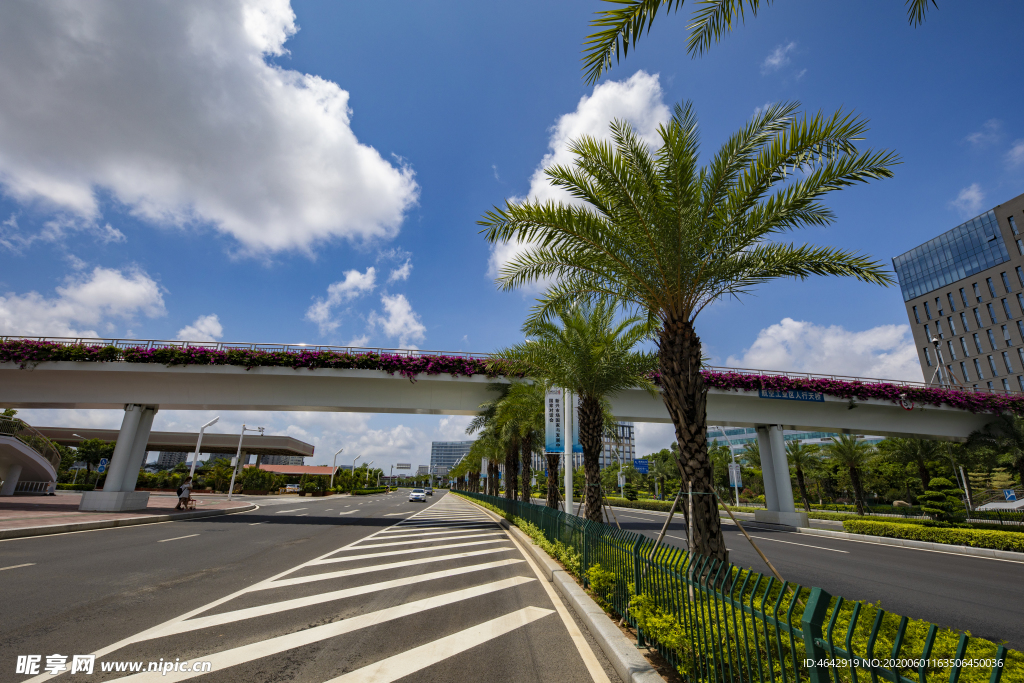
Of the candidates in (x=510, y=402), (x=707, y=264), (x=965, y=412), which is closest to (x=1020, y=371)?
(x=965, y=412)

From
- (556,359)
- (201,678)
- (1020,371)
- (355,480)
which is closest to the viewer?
(201,678)

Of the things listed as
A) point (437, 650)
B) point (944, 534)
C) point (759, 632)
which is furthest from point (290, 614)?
point (944, 534)

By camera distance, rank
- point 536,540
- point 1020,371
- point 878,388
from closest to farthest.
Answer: point 536,540
point 878,388
point 1020,371

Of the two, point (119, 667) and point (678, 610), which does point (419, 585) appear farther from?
point (678, 610)

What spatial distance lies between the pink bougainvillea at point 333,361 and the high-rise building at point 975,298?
5202 cm

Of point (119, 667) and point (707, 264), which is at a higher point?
point (707, 264)

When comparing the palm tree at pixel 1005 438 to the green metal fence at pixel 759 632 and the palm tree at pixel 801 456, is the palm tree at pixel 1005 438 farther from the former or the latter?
the green metal fence at pixel 759 632

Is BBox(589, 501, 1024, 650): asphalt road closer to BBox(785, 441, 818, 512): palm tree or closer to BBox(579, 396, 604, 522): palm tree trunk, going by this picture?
BBox(579, 396, 604, 522): palm tree trunk

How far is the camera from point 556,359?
14.7 m

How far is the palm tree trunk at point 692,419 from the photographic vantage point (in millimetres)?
→ 6914

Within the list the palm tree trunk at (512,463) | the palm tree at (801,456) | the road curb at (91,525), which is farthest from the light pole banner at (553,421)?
the palm tree at (801,456)

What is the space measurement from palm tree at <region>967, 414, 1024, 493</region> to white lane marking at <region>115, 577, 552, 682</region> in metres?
30.8

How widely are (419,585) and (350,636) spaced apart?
10.2 feet

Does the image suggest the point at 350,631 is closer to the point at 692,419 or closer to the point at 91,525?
the point at 692,419
